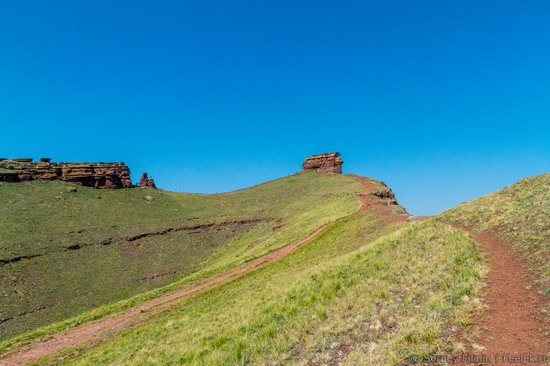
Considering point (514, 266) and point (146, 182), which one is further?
point (146, 182)

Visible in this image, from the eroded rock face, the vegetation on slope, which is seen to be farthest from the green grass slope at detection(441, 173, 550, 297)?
the eroded rock face

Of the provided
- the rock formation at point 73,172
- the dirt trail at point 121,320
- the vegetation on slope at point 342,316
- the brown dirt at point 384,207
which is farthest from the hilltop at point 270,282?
the rock formation at point 73,172

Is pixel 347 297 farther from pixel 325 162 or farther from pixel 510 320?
pixel 325 162

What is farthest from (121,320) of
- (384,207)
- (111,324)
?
(384,207)

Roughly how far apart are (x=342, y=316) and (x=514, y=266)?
7125 mm

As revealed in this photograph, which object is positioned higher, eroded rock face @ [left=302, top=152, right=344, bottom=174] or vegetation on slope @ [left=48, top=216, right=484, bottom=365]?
eroded rock face @ [left=302, top=152, right=344, bottom=174]

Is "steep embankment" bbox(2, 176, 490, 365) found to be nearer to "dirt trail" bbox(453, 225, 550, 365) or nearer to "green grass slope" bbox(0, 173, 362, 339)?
"dirt trail" bbox(453, 225, 550, 365)

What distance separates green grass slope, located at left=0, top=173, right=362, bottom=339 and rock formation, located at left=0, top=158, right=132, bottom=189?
3188mm

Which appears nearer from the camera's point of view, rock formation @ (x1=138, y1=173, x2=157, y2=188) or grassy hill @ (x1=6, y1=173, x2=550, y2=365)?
grassy hill @ (x1=6, y1=173, x2=550, y2=365)

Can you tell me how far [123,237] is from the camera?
6288cm

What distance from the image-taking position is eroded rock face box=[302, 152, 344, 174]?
103m

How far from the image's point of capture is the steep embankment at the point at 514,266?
30.9ft

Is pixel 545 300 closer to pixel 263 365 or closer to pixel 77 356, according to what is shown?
pixel 263 365

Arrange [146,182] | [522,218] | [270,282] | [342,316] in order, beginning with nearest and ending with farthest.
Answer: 1. [342,316]
2. [522,218]
3. [270,282]
4. [146,182]
